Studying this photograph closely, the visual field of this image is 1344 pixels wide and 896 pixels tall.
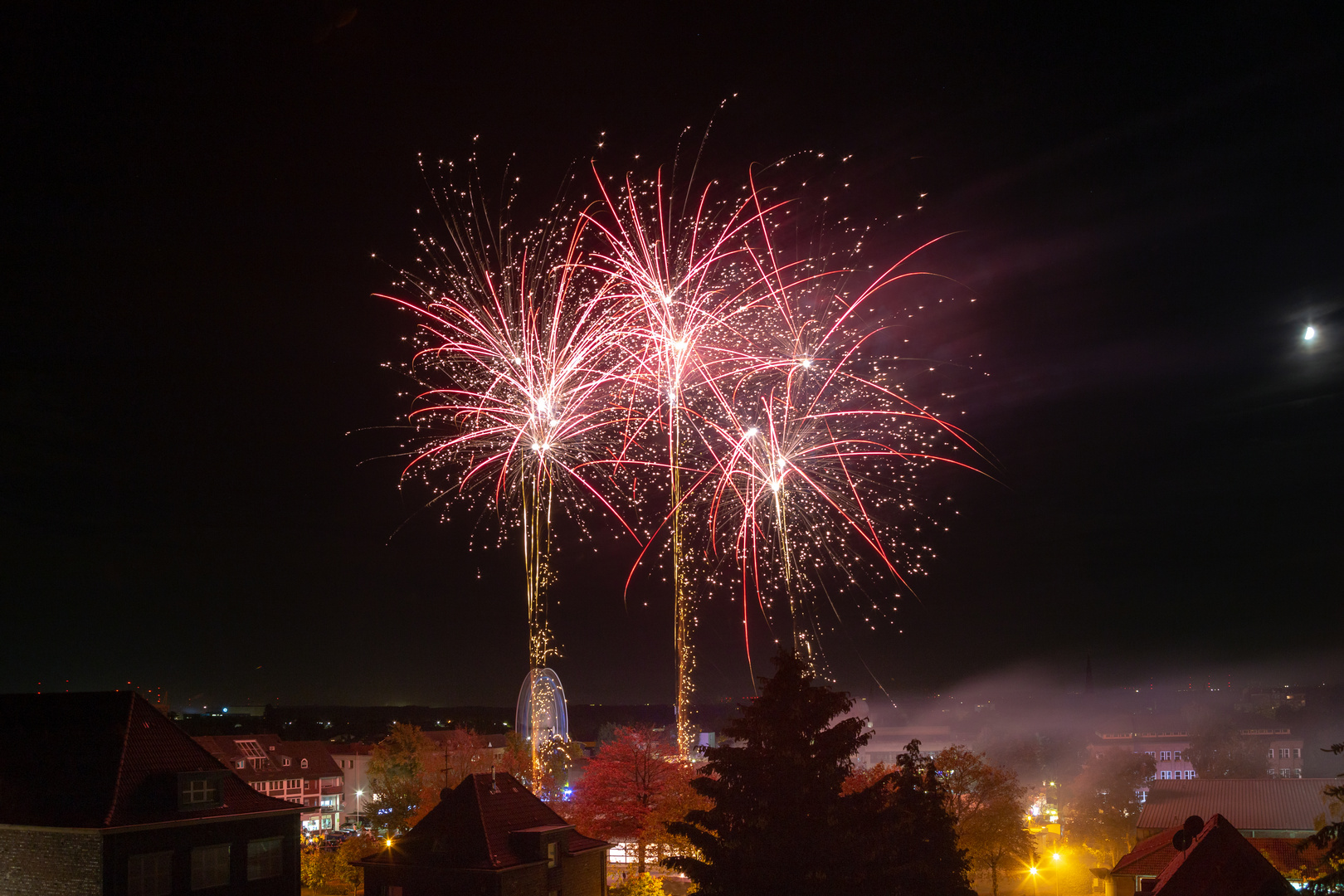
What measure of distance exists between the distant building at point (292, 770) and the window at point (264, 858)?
36.8 m

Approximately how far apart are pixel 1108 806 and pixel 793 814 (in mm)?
45971

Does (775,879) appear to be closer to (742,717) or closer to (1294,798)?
(742,717)

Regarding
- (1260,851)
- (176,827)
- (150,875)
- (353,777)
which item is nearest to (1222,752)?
(1260,851)

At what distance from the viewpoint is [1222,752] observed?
8069 cm

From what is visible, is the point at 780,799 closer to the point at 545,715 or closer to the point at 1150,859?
the point at 1150,859

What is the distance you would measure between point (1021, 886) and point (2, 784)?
142 feet

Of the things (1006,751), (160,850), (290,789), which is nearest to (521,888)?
(160,850)

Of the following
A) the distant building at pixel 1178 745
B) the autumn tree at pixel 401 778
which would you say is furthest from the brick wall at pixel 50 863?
the distant building at pixel 1178 745

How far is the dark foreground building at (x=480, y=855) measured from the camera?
1099 inches

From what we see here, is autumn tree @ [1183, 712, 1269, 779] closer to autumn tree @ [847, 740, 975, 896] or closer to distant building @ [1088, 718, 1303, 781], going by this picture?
distant building @ [1088, 718, 1303, 781]

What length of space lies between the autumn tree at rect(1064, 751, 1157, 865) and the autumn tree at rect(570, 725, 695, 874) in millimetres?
31182

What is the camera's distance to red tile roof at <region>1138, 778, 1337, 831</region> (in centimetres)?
4412

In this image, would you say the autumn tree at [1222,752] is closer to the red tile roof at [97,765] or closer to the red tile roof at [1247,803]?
the red tile roof at [1247,803]

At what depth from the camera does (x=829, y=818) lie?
62.9 feet
